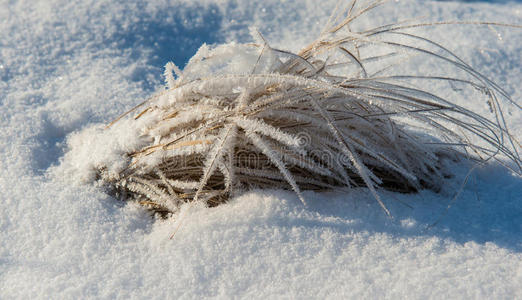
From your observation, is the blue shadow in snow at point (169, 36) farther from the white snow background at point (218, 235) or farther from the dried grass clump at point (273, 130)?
the dried grass clump at point (273, 130)

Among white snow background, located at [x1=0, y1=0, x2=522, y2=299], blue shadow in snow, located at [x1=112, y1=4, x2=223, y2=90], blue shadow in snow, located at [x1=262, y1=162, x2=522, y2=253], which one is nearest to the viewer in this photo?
white snow background, located at [x1=0, y1=0, x2=522, y2=299]

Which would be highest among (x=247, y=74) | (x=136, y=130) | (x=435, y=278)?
(x=247, y=74)

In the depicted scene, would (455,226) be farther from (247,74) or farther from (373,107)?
(247,74)

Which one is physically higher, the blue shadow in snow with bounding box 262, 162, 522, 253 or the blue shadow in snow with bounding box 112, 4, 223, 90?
the blue shadow in snow with bounding box 112, 4, 223, 90

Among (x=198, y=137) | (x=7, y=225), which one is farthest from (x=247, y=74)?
(x=7, y=225)

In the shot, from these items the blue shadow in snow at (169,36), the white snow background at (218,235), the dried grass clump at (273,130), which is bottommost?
the white snow background at (218,235)

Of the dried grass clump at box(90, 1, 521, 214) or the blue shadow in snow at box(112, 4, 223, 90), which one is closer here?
the dried grass clump at box(90, 1, 521, 214)

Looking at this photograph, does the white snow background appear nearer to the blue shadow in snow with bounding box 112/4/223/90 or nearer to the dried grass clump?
the dried grass clump

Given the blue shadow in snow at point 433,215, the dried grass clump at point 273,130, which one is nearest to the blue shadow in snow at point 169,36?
the dried grass clump at point 273,130

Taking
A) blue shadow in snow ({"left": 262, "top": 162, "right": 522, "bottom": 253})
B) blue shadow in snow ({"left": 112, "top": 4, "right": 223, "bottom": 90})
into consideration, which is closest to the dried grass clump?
blue shadow in snow ({"left": 262, "top": 162, "right": 522, "bottom": 253})
